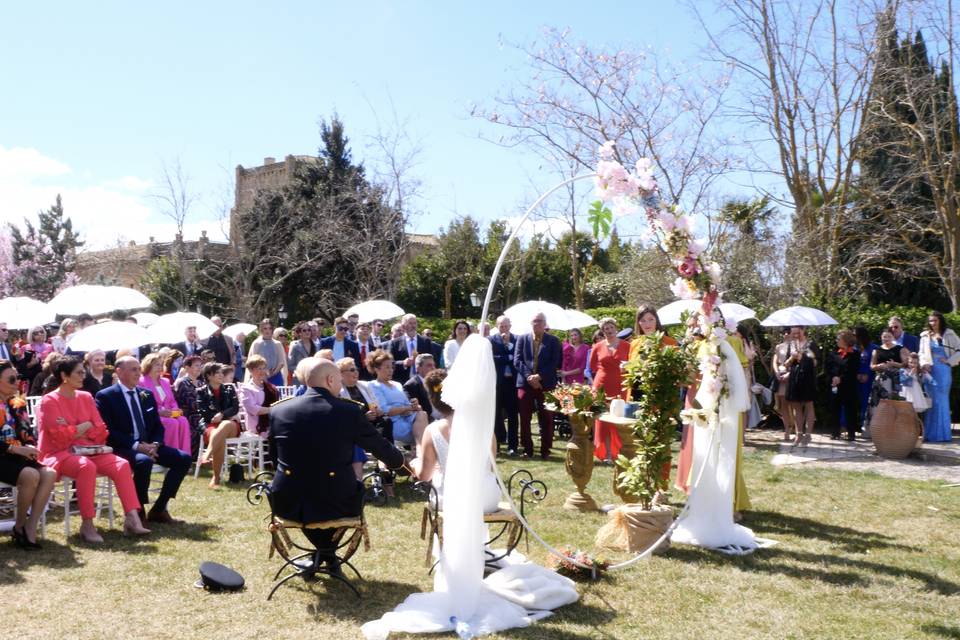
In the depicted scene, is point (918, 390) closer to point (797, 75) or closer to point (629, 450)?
point (629, 450)

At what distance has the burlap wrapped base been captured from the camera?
21.3ft

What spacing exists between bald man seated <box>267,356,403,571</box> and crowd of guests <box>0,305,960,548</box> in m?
0.20

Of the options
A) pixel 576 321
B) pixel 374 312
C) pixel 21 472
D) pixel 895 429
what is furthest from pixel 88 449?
pixel 895 429

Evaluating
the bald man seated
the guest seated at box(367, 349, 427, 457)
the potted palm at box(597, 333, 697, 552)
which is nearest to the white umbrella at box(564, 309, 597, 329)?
the guest seated at box(367, 349, 427, 457)

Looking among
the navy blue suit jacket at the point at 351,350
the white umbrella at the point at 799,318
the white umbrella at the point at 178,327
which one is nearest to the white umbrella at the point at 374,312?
the navy blue suit jacket at the point at 351,350

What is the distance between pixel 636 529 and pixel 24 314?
1166 centimetres

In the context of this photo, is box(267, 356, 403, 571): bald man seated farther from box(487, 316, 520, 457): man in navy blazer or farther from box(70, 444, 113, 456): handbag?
box(487, 316, 520, 457): man in navy blazer

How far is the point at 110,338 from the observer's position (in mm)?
10648

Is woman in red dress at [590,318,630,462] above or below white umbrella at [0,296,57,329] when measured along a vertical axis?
below

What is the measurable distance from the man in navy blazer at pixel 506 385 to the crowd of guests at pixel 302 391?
0.02 meters

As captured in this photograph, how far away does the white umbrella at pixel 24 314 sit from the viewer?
44.4 ft

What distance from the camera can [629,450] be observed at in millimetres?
8234

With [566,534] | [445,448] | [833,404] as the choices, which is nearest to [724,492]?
[566,534]

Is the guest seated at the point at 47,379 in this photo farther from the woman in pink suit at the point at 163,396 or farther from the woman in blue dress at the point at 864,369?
the woman in blue dress at the point at 864,369
